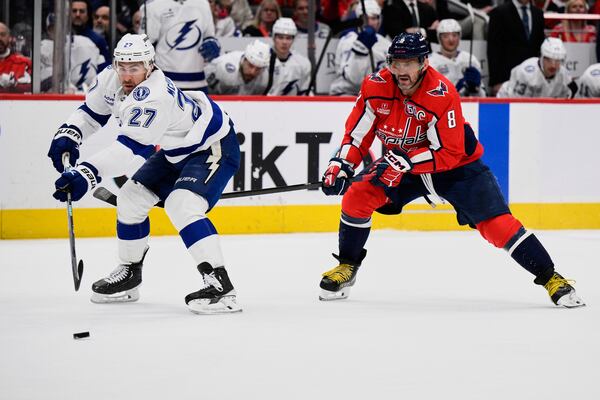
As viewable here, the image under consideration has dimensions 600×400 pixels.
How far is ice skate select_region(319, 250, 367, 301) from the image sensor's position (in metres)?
4.68

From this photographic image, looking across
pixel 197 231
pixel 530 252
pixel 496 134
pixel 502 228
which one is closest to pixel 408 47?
pixel 502 228

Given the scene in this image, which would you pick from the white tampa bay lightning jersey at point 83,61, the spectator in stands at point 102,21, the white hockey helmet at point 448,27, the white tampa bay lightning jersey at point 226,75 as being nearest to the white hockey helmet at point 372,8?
the white hockey helmet at point 448,27

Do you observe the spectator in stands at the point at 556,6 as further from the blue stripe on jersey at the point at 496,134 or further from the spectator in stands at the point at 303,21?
the spectator in stands at the point at 303,21

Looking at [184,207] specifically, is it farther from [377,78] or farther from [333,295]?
[377,78]

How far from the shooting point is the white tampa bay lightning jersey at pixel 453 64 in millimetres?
7977

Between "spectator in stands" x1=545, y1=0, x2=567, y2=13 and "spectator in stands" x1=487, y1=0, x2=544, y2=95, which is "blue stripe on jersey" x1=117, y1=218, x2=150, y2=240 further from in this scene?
"spectator in stands" x1=545, y1=0, x2=567, y2=13

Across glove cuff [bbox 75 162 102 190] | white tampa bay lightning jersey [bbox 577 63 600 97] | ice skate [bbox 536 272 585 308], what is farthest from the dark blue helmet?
white tampa bay lightning jersey [bbox 577 63 600 97]

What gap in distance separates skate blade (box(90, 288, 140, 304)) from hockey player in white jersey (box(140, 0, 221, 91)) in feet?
9.35

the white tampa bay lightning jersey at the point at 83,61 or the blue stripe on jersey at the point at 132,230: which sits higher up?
the white tampa bay lightning jersey at the point at 83,61

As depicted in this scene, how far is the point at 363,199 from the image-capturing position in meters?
4.68

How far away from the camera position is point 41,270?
5.50 m

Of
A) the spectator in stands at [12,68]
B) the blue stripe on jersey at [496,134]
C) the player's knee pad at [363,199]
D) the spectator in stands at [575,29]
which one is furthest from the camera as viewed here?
the spectator in stands at [575,29]

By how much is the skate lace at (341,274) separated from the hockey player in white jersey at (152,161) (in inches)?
20.4

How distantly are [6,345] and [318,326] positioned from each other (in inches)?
41.7
